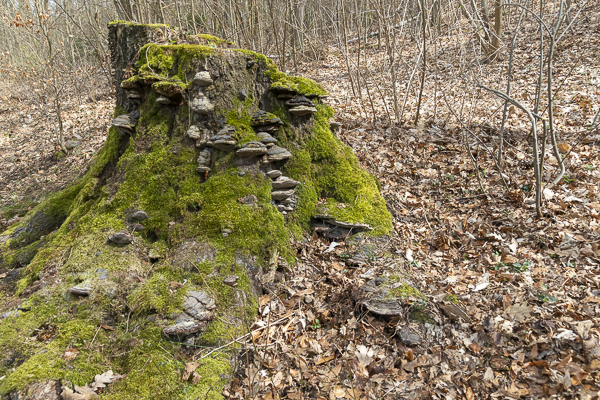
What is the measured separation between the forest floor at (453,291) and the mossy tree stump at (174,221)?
445mm

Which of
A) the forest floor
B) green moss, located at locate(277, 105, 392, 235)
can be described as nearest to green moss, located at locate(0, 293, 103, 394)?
the forest floor

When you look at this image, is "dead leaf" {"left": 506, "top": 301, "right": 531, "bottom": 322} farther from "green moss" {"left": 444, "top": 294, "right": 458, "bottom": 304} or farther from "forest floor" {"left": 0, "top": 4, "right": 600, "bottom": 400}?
"green moss" {"left": 444, "top": 294, "right": 458, "bottom": 304}

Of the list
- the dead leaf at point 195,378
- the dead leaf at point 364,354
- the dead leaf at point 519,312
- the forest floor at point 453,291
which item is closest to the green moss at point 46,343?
the dead leaf at point 195,378

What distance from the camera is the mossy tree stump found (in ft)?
11.0

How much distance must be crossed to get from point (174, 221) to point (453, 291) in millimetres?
3648

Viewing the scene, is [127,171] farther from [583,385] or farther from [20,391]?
[583,385]

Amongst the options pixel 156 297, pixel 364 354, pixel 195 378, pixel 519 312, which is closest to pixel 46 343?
pixel 156 297

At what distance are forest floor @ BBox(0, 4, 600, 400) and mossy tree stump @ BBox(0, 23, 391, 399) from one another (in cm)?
45

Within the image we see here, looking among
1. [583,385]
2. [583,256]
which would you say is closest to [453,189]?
[583,256]

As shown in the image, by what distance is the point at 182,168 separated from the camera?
4.58 metres

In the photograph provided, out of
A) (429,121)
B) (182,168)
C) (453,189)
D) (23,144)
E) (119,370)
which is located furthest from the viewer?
(23,144)

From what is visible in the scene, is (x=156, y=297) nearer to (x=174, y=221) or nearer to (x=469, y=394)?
(x=174, y=221)

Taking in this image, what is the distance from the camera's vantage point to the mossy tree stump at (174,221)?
3.35 m

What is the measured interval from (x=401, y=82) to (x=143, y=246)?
10.7m
